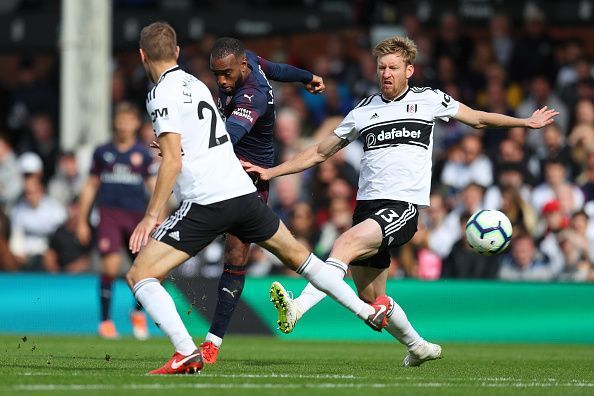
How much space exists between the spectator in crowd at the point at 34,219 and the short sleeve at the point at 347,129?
9.16 m

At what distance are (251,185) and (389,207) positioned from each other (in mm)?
1861

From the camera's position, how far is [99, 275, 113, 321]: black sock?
15.7m

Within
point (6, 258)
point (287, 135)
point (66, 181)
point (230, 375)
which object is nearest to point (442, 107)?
point (230, 375)

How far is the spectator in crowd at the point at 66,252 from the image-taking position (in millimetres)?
18766

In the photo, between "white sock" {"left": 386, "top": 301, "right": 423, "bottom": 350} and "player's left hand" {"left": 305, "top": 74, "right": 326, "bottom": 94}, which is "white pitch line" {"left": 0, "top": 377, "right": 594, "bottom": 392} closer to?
"white sock" {"left": 386, "top": 301, "right": 423, "bottom": 350}

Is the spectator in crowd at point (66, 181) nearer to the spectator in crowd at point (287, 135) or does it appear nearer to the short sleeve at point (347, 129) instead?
the spectator in crowd at point (287, 135)

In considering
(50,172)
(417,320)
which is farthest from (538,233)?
(50,172)

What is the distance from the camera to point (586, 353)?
13.8 metres

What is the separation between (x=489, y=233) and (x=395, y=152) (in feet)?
4.00

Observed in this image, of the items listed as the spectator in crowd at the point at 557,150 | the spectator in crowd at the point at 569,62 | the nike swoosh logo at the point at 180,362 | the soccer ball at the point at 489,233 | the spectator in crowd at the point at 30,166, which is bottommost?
the nike swoosh logo at the point at 180,362

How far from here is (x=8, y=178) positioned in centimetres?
2081

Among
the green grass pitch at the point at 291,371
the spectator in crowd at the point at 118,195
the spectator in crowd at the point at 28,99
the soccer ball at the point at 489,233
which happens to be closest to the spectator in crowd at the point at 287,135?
the spectator in crowd at the point at 118,195

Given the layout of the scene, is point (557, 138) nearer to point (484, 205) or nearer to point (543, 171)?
point (543, 171)

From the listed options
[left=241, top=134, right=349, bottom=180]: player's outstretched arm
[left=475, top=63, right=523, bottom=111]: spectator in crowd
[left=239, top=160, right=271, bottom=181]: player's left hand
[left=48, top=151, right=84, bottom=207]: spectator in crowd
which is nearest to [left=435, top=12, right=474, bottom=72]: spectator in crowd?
[left=475, top=63, right=523, bottom=111]: spectator in crowd
